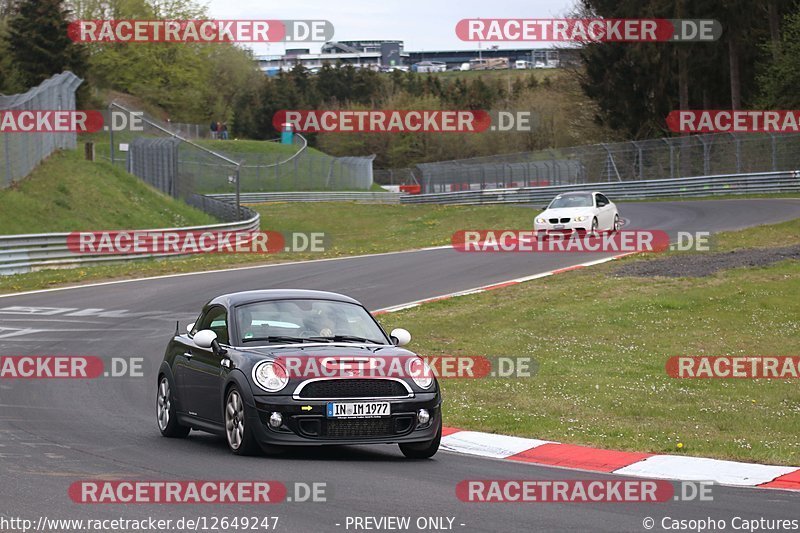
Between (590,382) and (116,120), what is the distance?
43446mm

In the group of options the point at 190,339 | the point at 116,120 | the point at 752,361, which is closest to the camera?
the point at 190,339

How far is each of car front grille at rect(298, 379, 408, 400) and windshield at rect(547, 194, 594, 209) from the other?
1007 inches

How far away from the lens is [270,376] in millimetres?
9758

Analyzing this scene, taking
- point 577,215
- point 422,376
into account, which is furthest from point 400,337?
point 577,215

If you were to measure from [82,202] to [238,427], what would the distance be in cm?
3052

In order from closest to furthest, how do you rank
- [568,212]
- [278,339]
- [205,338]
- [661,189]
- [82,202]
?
[278,339]
[205,338]
[568,212]
[82,202]
[661,189]

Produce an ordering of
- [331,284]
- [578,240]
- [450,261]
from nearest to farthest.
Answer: [331,284]
[450,261]
[578,240]

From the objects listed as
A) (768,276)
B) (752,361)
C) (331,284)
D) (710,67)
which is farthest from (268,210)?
(752,361)

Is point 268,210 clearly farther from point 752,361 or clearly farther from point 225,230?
point 752,361

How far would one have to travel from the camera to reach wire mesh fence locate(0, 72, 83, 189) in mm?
35219

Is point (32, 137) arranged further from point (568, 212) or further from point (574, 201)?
point (574, 201)

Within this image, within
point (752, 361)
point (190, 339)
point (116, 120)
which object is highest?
point (116, 120)

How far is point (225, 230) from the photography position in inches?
1490

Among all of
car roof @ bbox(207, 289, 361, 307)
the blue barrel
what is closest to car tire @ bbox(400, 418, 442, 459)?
car roof @ bbox(207, 289, 361, 307)
